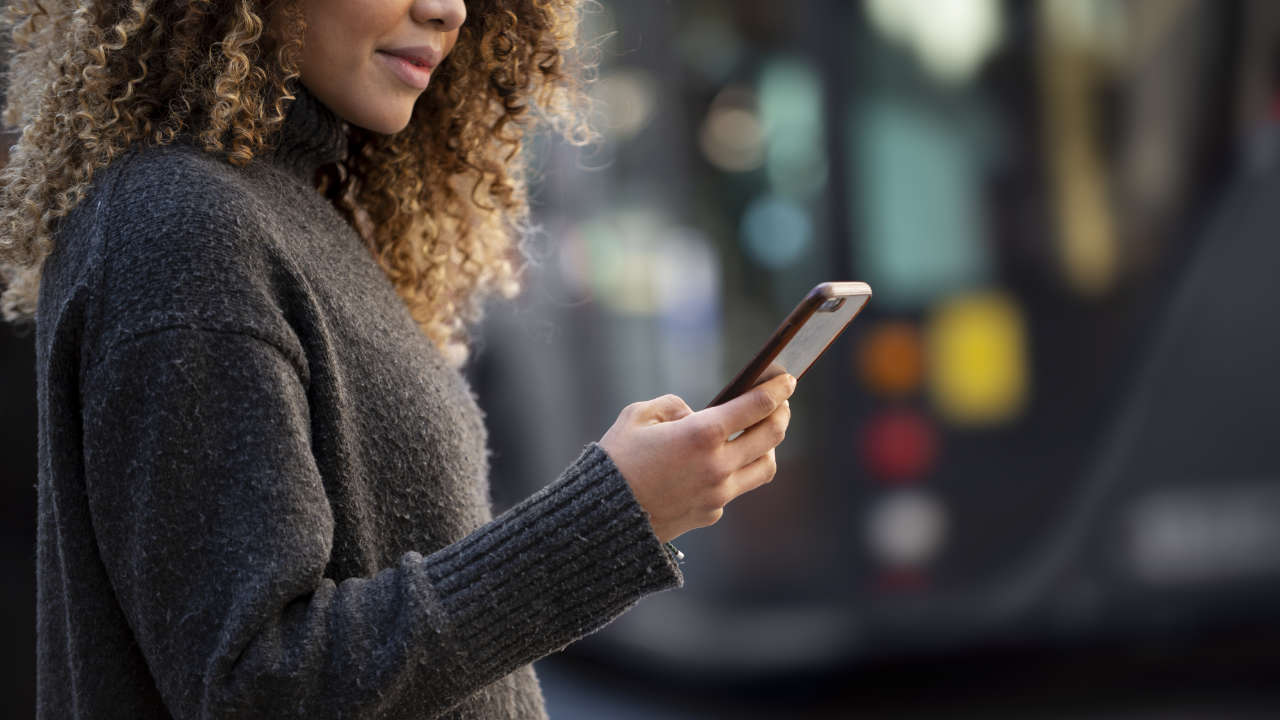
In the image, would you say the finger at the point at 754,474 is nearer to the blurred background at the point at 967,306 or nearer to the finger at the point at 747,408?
the finger at the point at 747,408

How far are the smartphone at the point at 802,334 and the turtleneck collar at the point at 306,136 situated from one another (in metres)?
0.46

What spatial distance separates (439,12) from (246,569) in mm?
560

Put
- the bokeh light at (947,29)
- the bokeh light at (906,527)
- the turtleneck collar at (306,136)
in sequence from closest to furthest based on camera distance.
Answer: the turtleneck collar at (306,136) → the bokeh light at (947,29) → the bokeh light at (906,527)

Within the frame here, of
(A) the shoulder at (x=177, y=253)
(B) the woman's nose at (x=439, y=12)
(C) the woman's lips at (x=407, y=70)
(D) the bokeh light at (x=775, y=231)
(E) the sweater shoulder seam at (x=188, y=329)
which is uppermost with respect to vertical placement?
(B) the woman's nose at (x=439, y=12)

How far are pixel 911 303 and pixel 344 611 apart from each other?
8.25 feet

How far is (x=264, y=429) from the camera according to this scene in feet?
3.03

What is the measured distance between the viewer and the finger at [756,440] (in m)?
1.05

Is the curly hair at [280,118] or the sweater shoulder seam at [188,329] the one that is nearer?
the sweater shoulder seam at [188,329]

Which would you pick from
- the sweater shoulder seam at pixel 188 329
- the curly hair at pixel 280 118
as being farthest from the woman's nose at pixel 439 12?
the sweater shoulder seam at pixel 188 329

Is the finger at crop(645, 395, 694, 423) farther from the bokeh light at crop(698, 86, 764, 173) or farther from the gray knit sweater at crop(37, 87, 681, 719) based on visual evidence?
the bokeh light at crop(698, 86, 764, 173)

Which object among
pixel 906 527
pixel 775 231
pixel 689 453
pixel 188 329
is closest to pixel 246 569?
pixel 188 329

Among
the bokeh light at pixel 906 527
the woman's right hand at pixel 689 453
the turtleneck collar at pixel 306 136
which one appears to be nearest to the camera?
the woman's right hand at pixel 689 453

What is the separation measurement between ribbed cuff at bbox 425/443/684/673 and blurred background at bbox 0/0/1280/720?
226 centimetres

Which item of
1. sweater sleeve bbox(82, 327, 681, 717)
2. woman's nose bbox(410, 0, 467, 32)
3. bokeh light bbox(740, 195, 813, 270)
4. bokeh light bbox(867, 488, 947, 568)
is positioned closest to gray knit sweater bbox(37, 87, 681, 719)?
sweater sleeve bbox(82, 327, 681, 717)
